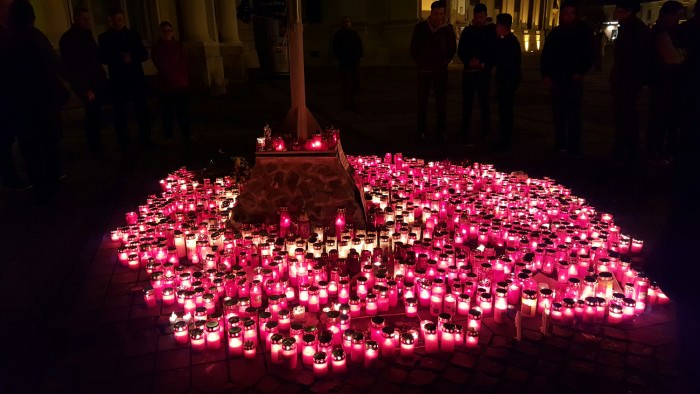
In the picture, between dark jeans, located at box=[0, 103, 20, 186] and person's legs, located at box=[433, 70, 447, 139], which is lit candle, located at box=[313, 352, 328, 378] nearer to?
dark jeans, located at box=[0, 103, 20, 186]

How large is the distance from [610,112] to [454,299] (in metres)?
10.6

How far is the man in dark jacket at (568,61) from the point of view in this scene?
763 centimetres

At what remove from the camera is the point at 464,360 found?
3297mm

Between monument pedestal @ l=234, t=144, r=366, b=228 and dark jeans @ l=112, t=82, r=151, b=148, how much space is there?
461 cm

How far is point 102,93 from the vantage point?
8.71 m

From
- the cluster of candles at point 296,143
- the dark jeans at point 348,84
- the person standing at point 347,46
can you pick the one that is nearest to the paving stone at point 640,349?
the cluster of candles at point 296,143

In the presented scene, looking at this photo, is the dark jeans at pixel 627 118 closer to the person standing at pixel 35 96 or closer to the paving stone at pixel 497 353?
the paving stone at pixel 497 353

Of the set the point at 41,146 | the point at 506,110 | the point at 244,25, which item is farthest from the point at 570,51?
the point at 244,25

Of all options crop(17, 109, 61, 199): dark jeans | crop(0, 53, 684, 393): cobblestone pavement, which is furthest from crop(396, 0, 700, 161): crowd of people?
crop(17, 109, 61, 199): dark jeans

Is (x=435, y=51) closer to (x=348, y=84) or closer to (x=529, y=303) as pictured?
(x=348, y=84)

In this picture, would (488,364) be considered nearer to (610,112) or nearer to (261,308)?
(261,308)

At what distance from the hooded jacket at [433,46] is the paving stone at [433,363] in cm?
664

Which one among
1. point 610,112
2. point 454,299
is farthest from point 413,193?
point 610,112

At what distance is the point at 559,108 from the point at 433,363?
6057 millimetres
